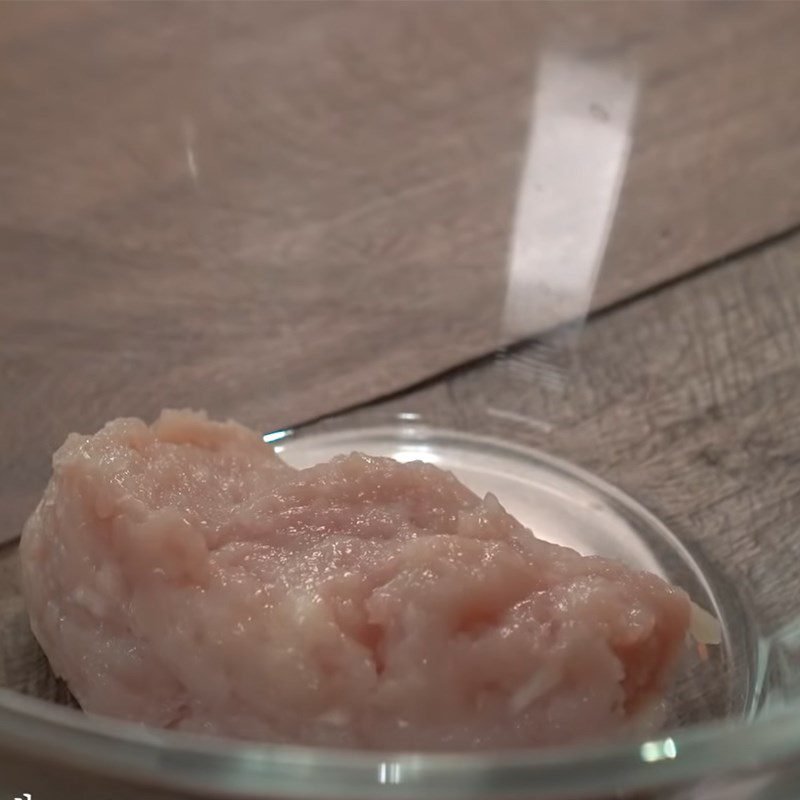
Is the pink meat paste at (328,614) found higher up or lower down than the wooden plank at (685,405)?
lower down

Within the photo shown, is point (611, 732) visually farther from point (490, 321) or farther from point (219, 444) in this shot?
point (490, 321)

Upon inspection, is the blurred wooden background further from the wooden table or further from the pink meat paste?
the pink meat paste

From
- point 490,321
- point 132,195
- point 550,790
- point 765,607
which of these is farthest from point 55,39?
point 550,790

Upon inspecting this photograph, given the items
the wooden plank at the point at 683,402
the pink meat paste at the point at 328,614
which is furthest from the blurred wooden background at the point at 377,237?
the pink meat paste at the point at 328,614

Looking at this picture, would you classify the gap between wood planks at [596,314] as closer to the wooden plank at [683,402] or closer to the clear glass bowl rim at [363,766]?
the wooden plank at [683,402]

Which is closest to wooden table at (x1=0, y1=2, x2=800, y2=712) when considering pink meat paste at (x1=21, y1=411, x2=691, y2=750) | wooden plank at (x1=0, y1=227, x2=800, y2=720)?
wooden plank at (x1=0, y1=227, x2=800, y2=720)

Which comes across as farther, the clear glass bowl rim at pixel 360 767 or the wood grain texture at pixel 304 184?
the wood grain texture at pixel 304 184
